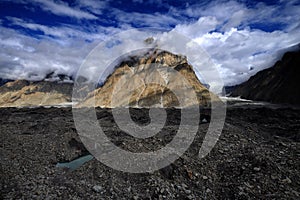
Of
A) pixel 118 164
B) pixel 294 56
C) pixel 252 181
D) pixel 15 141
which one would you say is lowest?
pixel 252 181

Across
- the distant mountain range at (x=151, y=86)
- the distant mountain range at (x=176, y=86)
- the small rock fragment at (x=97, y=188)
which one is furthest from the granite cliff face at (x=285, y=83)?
the small rock fragment at (x=97, y=188)

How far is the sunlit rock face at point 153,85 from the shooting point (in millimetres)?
77488

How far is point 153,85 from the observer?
301ft

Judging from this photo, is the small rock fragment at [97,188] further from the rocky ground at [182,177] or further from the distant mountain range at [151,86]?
the distant mountain range at [151,86]

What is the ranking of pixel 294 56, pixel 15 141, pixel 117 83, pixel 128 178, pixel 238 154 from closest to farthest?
pixel 128 178 < pixel 238 154 < pixel 15 141 < pixel 294 56 < pixel 117 83

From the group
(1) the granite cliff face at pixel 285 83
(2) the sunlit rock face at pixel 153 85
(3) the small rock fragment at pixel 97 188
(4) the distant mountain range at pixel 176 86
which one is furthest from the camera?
(2) the sunlit rock face at pixel 153 85

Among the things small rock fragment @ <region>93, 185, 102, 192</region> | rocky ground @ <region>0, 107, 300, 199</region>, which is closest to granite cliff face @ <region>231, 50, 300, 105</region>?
rocky ground @ <region>0, 107, 300, 199</region>

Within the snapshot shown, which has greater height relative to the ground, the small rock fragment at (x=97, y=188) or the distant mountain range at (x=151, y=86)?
the distant mountain range at (x=151, y=86)

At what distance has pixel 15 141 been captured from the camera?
16516mm

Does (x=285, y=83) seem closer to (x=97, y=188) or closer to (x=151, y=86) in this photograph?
(x=151, y=86)

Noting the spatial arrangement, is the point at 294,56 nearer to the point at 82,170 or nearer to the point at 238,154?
the point at 238,154

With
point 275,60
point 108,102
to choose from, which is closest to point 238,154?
point 275,60

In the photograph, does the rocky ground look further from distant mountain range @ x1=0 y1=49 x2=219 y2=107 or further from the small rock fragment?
distant mountain range @ x1=0 y1=49 x2=219 y2=107

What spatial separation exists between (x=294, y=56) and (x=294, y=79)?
31.4 feet
